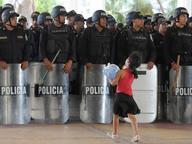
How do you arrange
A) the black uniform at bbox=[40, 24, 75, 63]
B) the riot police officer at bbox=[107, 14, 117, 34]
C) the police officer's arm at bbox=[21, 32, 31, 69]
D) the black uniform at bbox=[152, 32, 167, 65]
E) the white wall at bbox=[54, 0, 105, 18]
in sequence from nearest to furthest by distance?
1. the police officer's arm at bbox=[21, 32, 31, 69]
2. the black uniform at bbox=[40, 24, 75, 63]
3. the riot police officer at bbox=[107, 14, 117, 34]
4. the black uniform at bbox=[152, 32, 167, 65]
5. the white wall at bbox=[54, 0, 105, 18]

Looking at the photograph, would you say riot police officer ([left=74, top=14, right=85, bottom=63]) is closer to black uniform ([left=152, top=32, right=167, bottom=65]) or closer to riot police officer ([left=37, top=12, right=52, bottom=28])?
riot police officer ([left=37, top=12, right=52, bottom=28])

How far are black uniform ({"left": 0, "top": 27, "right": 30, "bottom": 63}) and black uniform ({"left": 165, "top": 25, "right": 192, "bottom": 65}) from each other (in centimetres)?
270

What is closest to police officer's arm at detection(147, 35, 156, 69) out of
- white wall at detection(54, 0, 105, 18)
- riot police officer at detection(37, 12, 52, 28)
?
riot police officer at detection(37, 12, 52, 28)

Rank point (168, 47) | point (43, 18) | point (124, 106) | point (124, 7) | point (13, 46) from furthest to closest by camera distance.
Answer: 1. point (124, 7)
2. point (43, 18)
3. point (168, 47)
4. point (13, 46)
5. point (124, 106)

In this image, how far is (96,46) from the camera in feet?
32.0

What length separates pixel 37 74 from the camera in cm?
965

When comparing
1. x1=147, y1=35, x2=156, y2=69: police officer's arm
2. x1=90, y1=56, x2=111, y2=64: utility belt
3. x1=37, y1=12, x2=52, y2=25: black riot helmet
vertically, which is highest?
x1=37, y1=12, x2=52, y2=25: black riot helmet

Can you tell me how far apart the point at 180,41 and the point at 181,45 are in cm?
8

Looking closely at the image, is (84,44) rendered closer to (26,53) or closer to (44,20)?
(26,53)

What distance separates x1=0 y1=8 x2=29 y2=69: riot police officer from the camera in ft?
30.6

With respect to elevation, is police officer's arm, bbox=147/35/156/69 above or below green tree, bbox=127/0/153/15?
below

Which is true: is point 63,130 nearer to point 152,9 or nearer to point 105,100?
point 105,100

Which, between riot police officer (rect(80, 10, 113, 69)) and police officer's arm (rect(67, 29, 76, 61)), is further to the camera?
riot police officer (rect(80, 10, 113, 69))

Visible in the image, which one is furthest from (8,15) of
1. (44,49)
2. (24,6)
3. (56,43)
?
(24,6)
